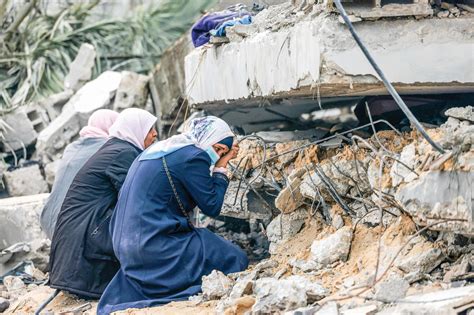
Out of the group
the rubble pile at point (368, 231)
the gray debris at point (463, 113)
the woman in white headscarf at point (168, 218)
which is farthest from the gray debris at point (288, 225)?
the gray debris at point (463, 113)

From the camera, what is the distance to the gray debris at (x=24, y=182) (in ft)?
35.3

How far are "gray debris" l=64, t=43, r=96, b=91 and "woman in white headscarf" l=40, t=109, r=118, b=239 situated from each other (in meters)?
5.77

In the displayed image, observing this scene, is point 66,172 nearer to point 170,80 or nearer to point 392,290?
point 392,290

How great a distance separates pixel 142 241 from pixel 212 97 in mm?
2072

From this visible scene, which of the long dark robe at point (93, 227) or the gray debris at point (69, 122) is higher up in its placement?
the long dark robe at point (93, 227)

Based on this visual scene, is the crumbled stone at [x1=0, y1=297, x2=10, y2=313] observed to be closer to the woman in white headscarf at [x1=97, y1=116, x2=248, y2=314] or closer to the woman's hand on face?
the woman in white headscarf at [x1=97, y1=116, x2=248, y2=314]

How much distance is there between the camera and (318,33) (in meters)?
4.71

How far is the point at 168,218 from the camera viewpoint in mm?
5504

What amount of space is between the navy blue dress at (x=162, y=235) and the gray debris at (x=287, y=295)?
3.49 feet

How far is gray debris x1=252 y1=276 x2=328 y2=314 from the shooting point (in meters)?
4.33

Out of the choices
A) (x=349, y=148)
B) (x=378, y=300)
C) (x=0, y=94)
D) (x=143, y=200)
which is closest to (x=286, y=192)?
(x=349, y=148)

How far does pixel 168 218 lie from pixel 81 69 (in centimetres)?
757

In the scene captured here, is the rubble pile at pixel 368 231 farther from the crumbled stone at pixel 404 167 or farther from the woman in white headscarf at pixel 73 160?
the woman in white headscarf at pixel 73 160

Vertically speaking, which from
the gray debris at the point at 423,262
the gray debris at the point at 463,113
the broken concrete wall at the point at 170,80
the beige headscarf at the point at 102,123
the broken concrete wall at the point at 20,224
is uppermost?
the gray debris at the point at 463,113
